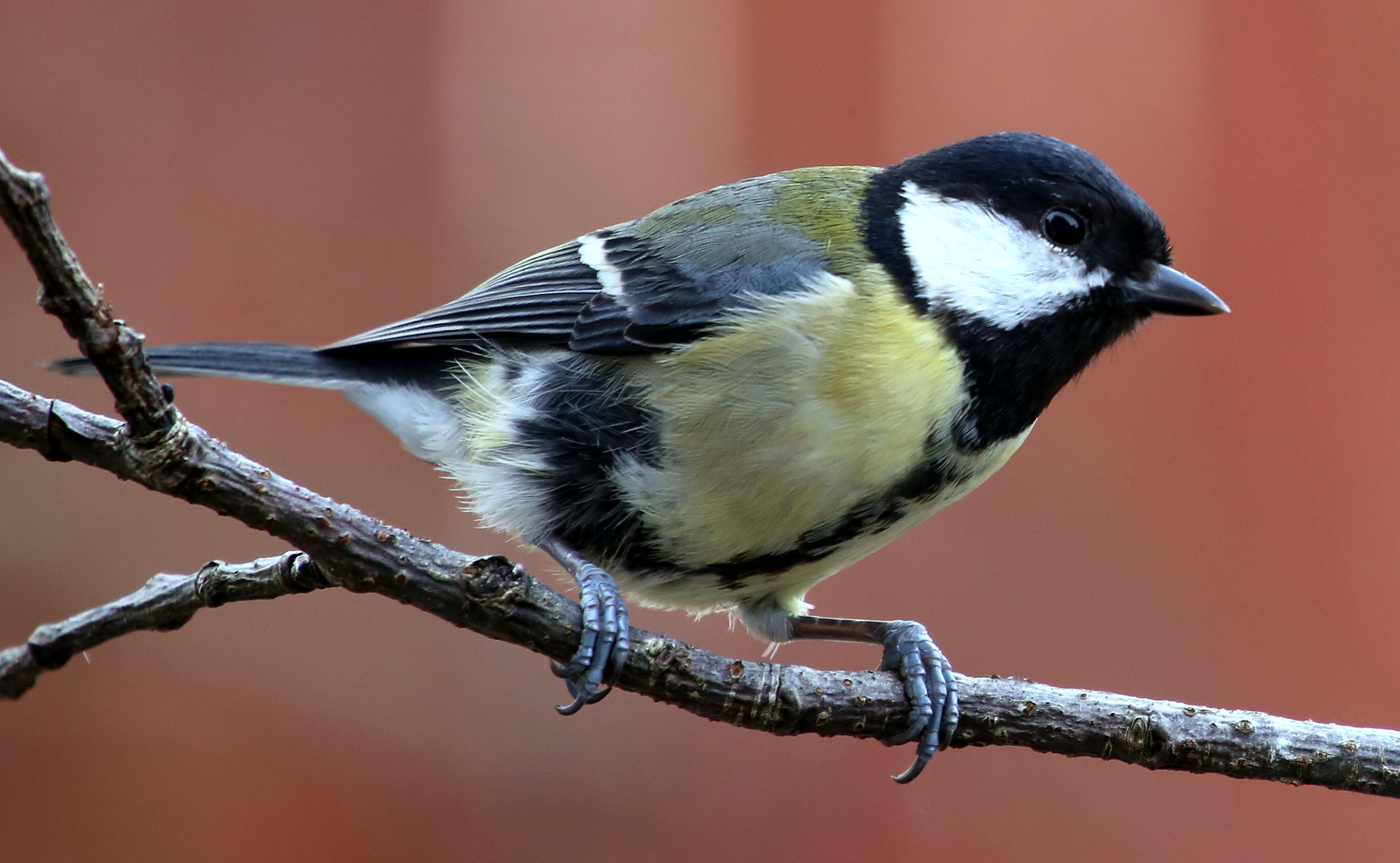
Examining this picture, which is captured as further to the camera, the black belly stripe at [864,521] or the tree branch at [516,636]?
the black belly stripe at [864,521]

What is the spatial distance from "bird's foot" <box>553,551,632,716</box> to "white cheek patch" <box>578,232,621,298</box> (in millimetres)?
479

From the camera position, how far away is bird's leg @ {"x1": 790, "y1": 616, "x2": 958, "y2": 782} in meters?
1.34

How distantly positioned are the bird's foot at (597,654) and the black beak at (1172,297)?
0.77m

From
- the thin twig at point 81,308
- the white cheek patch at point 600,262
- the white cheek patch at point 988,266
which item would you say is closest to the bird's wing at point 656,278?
the white cheek patch at point 600,262

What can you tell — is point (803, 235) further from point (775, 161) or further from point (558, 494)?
point (775, 161)

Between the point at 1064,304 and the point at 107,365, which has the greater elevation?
the point at 107,365

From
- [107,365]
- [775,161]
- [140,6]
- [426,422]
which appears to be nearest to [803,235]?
[426,422]

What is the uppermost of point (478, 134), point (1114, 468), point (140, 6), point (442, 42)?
point (140, 6)

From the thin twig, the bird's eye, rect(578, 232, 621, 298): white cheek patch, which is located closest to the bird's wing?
rect(578, 232, 621, 298): white cheek patch

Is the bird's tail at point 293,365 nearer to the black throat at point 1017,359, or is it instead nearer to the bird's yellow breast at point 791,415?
the bird's yellow breast at point 791,415

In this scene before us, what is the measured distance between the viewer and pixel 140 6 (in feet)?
8.01

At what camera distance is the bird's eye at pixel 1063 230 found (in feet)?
4.82

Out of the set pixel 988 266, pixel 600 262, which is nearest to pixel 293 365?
pixel 600 262

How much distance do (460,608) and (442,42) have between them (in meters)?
1.85
